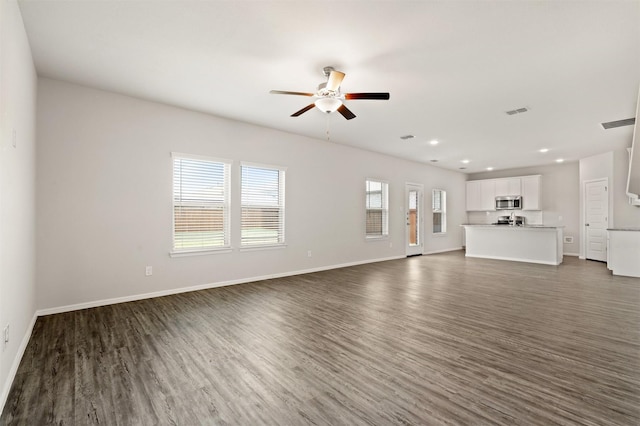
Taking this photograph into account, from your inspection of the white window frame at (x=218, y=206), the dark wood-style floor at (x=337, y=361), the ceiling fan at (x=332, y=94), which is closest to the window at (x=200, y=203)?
the white window frame at (x=218, y=206)

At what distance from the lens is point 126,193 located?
4207mm

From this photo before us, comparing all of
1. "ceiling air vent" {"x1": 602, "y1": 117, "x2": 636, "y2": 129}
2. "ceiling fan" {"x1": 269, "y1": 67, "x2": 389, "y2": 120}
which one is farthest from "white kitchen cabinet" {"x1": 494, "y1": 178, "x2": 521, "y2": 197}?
"ceiling fan" {"x1": 269, "y1": 67, "x2": 389, "y2": 120}

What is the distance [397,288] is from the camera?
4.98 metres

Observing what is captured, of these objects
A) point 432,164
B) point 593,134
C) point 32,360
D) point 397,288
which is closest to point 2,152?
point 32,360

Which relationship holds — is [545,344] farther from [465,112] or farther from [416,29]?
[465,112]

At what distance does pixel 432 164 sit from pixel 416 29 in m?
7.35

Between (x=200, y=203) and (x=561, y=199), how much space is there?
34.5 feet

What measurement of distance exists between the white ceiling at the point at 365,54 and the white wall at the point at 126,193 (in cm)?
34

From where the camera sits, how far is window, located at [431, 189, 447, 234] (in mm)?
9984

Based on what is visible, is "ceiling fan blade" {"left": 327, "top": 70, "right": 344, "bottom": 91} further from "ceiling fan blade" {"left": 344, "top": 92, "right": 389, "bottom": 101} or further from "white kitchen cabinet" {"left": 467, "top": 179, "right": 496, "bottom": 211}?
"white kitchen cabinet" {"left": 467, "top": 179, "right": 496, "bottom": 211}

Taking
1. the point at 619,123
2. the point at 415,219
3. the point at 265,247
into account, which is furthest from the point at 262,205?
the point at 619,123

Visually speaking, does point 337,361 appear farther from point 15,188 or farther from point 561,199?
point 561,199

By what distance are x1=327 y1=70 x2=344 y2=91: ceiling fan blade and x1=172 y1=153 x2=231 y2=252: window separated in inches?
105

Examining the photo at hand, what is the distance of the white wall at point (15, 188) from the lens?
80.1 inches
